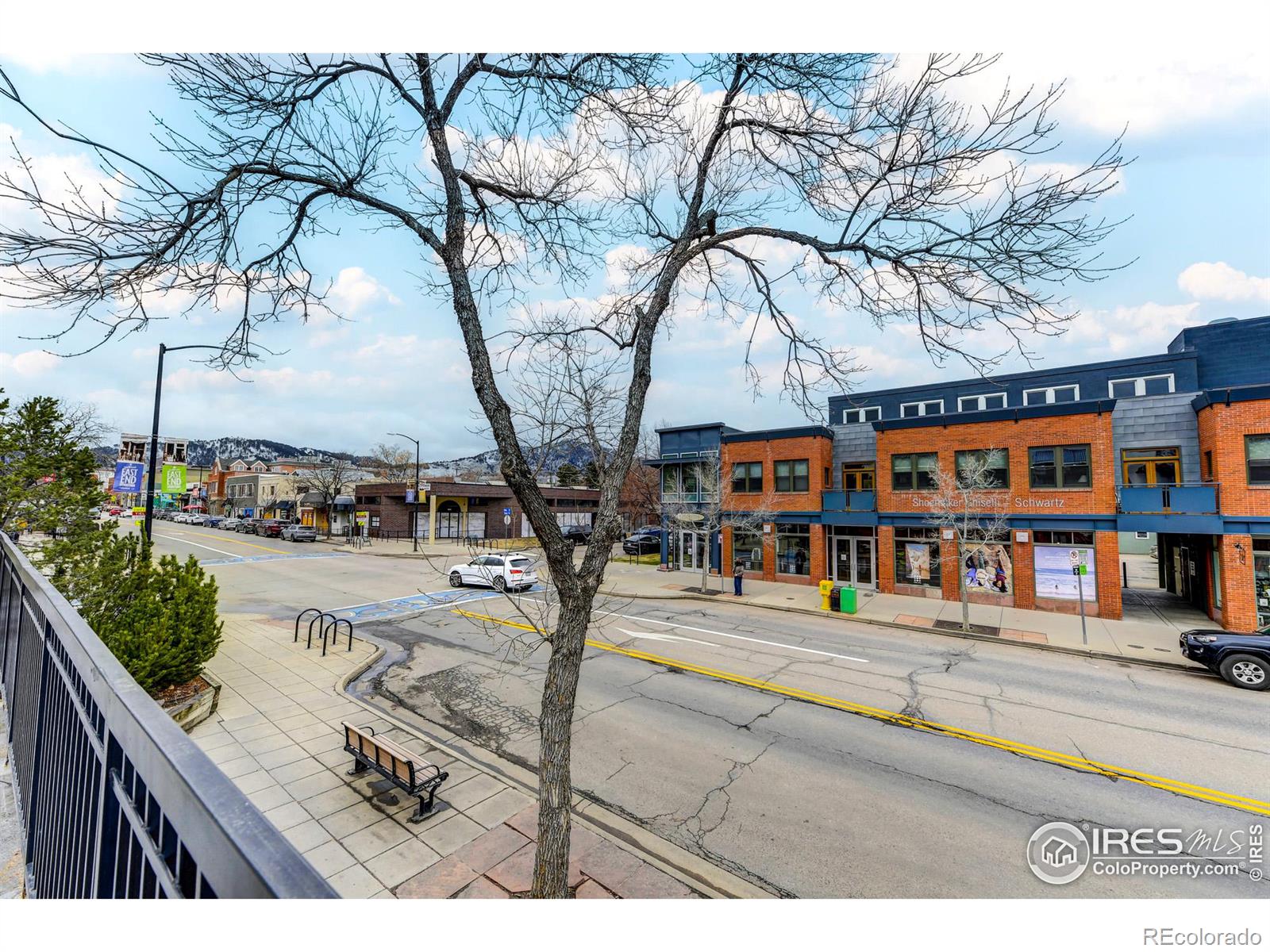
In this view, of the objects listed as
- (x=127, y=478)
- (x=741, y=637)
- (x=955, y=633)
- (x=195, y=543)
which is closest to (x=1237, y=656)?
(x=955, y=633)

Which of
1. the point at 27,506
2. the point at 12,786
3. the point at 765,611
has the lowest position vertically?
the point at 765,611

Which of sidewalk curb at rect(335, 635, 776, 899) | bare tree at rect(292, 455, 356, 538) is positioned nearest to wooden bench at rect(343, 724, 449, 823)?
sidewalk curb at rect(335, 635, 776, 899)

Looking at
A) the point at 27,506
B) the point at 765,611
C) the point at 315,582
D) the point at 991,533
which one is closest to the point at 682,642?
the point at 765,611

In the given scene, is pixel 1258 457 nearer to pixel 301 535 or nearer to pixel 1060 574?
pixel 1060 574

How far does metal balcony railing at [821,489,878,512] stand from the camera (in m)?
22.2

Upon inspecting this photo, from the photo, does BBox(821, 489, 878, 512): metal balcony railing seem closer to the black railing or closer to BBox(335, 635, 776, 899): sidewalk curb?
BBox(335, 635, 776, 899): sidewalk curb

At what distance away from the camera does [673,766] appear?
7.27 meters

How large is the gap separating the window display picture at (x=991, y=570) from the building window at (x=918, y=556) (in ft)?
3.94

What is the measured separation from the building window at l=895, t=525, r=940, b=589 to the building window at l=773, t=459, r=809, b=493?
453 centimetres

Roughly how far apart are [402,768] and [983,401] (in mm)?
33700

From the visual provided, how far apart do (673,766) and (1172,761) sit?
737 centimetres

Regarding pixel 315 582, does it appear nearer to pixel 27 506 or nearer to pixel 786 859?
pixel 27 506

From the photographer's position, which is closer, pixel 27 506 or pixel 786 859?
pixel 786 859

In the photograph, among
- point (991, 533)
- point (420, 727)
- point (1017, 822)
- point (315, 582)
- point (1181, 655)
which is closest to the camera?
point (1017, 822)
